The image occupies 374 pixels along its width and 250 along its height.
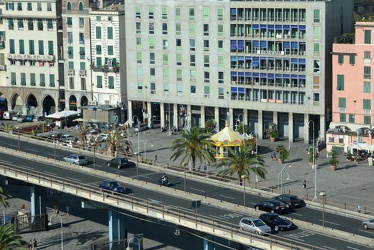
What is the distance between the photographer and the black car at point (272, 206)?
405ft

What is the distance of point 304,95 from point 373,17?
1683cm

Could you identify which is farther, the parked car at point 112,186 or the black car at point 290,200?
the parked car at point 112,186

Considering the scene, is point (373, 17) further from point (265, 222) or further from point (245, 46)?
point (265, 222)

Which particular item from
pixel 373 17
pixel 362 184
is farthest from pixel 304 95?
pixel 362 184

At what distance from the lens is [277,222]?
116 m

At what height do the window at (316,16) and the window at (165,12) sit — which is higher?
the window at (165,12)

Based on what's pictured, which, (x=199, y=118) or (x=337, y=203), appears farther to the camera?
(x=199, y=118)

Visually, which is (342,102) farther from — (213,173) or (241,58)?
(213,173)

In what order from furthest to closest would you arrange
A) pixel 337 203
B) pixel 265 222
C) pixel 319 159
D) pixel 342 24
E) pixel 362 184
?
pixel 342 24 → pixel 319 159 → pixel 362 184 → pixel 337 203 → pixel 265 222

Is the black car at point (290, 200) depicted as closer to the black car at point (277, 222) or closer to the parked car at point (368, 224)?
the black car at point (277, 222)

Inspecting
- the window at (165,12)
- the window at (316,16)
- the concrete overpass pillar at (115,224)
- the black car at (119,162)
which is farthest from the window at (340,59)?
the concrete overpass pillar at (115,224)

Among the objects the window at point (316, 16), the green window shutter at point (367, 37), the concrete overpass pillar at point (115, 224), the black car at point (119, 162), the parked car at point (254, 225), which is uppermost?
the window at point (316, 16)

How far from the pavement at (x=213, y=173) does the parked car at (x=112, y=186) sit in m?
5.23

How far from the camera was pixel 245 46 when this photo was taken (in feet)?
614
